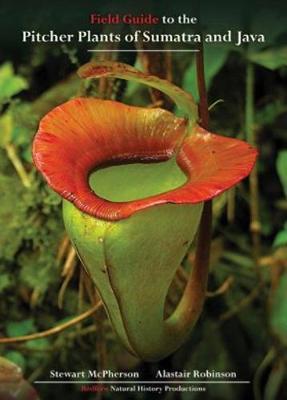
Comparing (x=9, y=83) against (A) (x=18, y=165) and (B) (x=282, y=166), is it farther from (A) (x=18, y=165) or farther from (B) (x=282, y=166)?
(B) (x=282, y=166)

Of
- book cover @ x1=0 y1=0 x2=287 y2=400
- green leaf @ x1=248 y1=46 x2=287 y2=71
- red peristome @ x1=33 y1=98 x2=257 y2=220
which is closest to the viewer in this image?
red peristome @ x1=33 y1=98 x2=257 y2=220

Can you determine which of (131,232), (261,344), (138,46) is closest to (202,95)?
Answer: (138,46)

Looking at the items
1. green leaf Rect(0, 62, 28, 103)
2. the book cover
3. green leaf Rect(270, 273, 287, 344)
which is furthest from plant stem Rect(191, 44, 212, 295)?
green leaf Rect(0, 62, 28, 103)

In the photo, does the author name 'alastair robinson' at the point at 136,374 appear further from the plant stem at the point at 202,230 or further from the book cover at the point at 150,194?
the plant stem at the point at 202,230

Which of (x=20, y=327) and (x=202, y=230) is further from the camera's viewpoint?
(x=20, y=327)

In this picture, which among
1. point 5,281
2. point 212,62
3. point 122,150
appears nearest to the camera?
point 122,150

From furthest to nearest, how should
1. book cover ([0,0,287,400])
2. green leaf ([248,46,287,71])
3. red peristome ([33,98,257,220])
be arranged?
1. green leaf ([248,46,287,71])
2. book cover ([0,0,287,400])
3. red peristome ([33,98,257,220])

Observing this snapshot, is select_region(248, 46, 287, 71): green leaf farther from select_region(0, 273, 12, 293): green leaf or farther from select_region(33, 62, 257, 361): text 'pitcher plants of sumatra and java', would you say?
select_region(0, 273, 12, 293): green leaf

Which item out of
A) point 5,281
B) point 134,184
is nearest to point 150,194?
point 134,184
